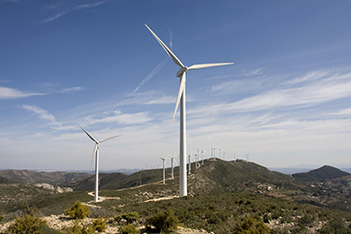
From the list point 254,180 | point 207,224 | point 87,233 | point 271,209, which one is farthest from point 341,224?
point 254,180

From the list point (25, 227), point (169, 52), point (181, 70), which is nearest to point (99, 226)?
point (25, 227)

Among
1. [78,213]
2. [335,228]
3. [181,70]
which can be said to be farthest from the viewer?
[181,70]

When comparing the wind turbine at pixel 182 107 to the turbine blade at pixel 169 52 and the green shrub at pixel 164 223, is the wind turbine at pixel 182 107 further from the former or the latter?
the green shrub at pixel 164 223

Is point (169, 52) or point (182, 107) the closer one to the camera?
point (182, 107)

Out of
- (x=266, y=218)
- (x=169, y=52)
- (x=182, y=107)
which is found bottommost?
(x=266, y=218)

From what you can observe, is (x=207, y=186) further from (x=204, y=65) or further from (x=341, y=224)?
(x=341, y=224)

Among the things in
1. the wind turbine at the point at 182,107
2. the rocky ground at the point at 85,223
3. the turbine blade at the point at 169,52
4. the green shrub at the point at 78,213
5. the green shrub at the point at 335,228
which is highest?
the turbine blade at the point at 169,52

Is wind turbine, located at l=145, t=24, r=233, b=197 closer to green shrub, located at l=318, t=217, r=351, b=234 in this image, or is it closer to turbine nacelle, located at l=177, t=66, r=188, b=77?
turbine nacelle, located at l=177, t=66, r=188, b=77

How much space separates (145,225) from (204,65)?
2720cm

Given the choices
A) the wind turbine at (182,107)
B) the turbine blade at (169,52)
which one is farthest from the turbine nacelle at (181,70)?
the turbine blade at (169,52)

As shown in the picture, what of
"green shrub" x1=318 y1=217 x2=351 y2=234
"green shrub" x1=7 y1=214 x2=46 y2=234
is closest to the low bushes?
"green shrub" x1=7 y1=214 x2=46 y2=234

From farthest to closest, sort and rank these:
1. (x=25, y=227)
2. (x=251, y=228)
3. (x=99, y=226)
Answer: (x=99, y=226) → (x=251, y=228) → (x=25, y=227)

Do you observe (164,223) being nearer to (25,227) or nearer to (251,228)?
(251,228)

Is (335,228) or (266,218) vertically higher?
(266,218)
